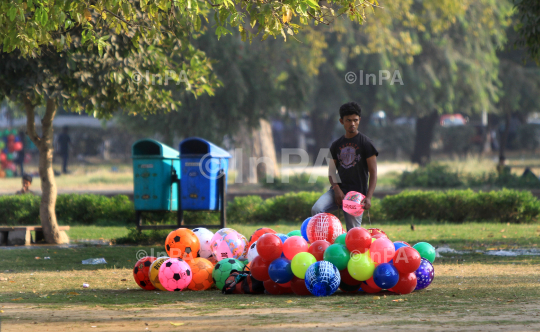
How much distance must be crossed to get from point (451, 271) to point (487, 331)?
3753 millimetres

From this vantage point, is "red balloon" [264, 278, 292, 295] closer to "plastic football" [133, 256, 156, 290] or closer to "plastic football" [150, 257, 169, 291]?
"plastic football" [150, 257, 169, 291]

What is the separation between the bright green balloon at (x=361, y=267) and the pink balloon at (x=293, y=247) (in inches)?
24.1

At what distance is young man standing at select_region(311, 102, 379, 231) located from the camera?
7488 mm

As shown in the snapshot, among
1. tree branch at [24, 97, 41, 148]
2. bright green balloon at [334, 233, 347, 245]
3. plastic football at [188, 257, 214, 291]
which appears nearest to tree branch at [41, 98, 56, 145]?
tree branch at [24, 97, 41, 148]

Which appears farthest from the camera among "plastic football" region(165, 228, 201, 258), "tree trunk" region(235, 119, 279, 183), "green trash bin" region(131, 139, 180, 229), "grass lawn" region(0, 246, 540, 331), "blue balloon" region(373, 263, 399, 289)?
"tree trunk" region(235, 119, 279, 183)

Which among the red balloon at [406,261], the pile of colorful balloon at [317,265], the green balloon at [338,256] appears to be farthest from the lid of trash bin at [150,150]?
the red balloon at [406,261]

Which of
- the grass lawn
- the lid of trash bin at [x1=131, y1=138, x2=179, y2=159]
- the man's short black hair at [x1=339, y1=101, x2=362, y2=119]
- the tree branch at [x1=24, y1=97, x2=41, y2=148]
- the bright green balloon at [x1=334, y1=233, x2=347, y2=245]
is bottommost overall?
the grass lawn

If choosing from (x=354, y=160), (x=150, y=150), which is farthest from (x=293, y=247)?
(x=150, y=150)

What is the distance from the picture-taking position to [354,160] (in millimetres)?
7555

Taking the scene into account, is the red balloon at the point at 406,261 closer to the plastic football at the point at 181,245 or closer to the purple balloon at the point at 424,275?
the purple balloon at the point at 424,275

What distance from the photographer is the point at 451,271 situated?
8.34m

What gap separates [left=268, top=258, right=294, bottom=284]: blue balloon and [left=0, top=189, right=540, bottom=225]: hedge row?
644 centimetres

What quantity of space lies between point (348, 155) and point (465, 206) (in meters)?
7.13

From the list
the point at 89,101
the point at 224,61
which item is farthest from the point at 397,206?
the point at 224,61
